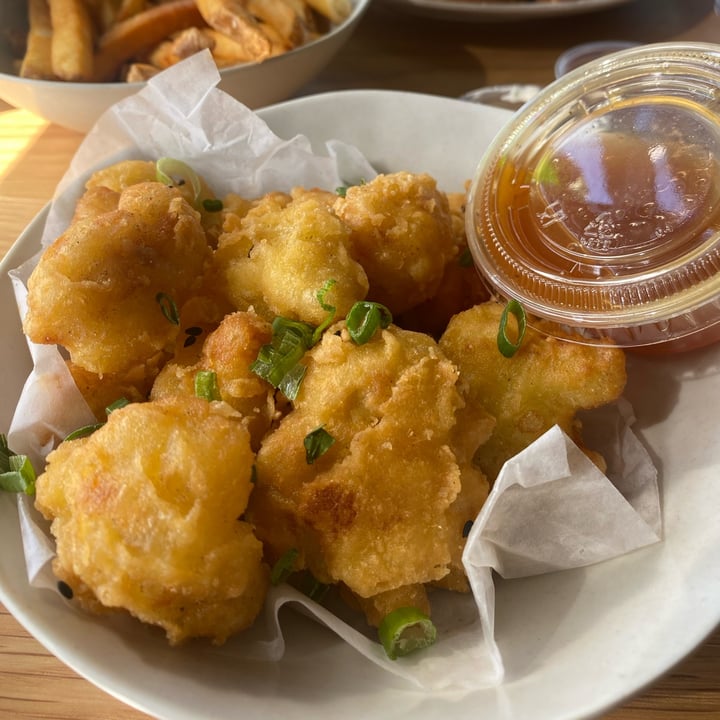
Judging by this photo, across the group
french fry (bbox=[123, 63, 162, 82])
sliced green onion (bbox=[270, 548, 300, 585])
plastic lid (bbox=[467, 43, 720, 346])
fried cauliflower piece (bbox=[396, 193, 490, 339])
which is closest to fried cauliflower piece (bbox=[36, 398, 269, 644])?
sliced green onion (bbox=[270, 548, 300, 585])

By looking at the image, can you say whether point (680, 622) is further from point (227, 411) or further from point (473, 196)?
point (473, 196)

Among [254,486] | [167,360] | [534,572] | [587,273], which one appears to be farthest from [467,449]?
[167,360]

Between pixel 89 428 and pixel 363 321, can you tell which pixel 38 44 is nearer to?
pixel 89 428

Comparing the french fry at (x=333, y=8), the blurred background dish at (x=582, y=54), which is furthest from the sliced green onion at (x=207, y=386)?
the blurred background dish at (x=582, y=54)

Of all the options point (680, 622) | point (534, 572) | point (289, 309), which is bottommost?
point (534, 572)

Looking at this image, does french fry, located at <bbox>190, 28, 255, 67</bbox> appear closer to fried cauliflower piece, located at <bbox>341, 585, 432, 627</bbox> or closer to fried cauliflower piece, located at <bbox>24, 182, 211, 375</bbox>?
fried cauliflower piece, located at <bbox>24, 182, 211, 375</bbox>

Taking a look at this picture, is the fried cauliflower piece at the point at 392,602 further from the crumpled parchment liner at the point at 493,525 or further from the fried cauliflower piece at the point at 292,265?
the fried cauliflower piece at the point at 292,265
